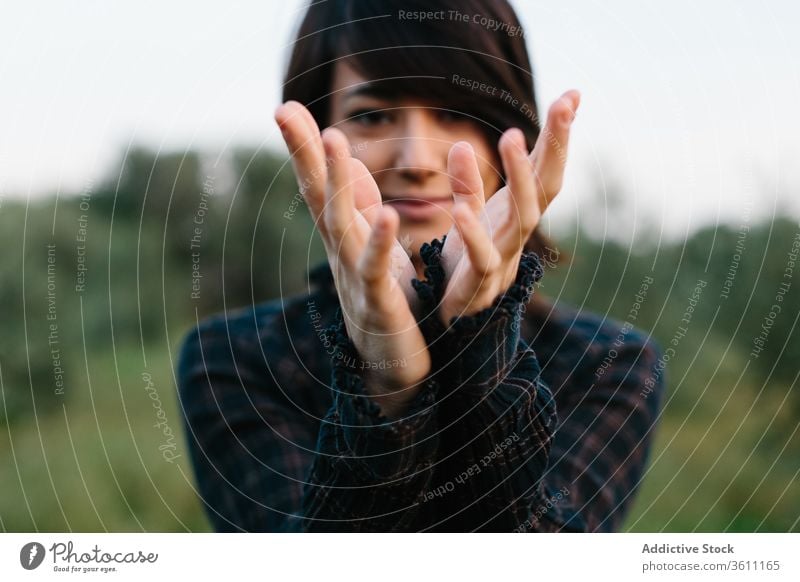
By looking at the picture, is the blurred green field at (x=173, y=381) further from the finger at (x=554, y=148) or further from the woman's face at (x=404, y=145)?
the finger at (x=554, y=148)

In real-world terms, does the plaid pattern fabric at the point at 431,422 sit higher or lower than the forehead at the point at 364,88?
lower

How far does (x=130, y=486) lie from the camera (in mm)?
1063

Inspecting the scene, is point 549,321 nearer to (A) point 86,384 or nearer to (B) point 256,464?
(B) point 256,464

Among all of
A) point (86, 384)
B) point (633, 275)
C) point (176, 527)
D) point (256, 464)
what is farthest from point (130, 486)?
point (633, 275)

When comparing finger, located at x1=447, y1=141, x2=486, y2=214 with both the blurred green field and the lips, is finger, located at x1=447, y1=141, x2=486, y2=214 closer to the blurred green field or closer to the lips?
the lips

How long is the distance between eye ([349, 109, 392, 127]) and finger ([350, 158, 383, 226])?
0.58 feet

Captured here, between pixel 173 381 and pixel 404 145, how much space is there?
466 mm

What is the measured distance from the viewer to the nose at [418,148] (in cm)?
60

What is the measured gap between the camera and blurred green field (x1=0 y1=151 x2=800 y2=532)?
0.93 meters

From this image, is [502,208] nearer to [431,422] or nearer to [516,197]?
[516,197]

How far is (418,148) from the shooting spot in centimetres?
60
